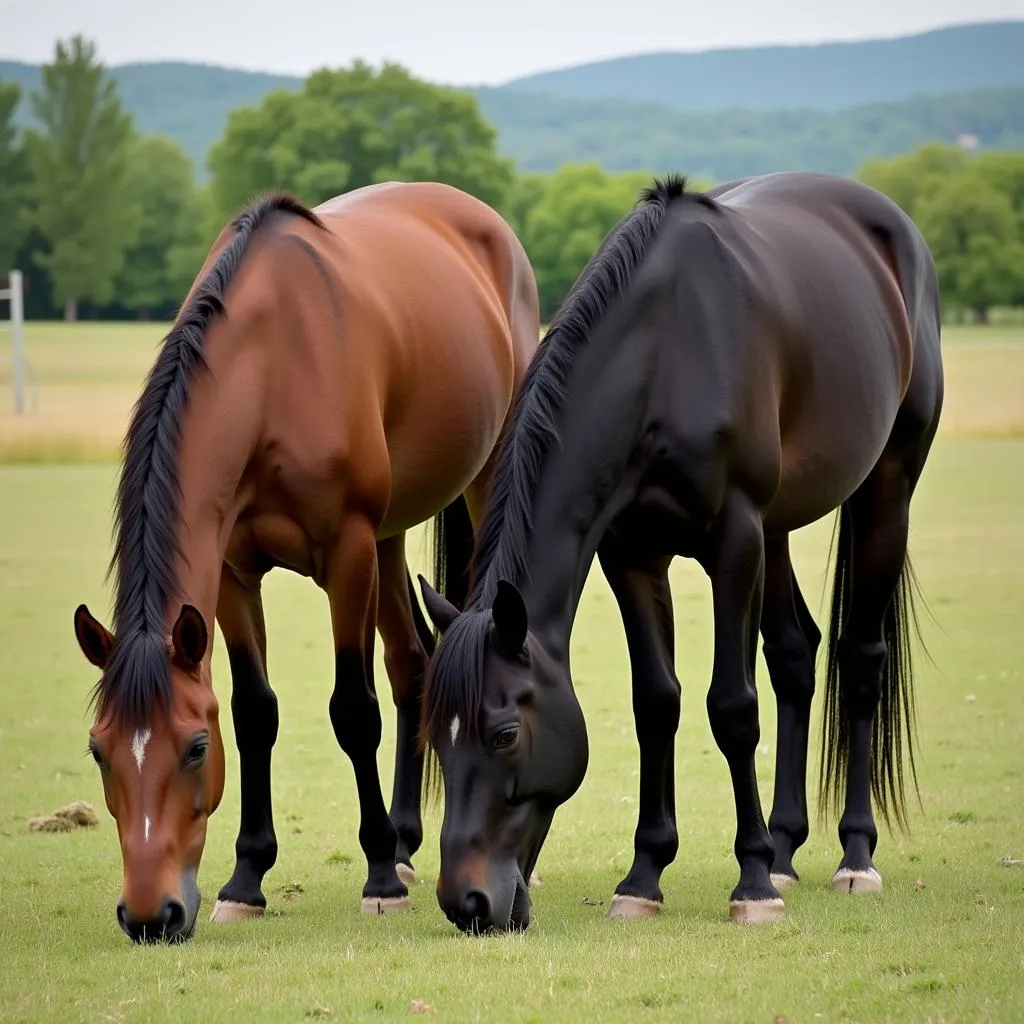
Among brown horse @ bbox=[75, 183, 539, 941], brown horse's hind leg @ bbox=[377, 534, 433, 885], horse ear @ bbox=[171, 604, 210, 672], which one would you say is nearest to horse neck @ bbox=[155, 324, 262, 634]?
brown horse @ bbox=[75, 183, 539, 941]

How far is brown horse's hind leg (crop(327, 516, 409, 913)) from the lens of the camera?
19.7 ft

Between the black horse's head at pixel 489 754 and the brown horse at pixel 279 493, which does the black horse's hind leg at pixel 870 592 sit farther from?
the black horse's head at pixel 489 754

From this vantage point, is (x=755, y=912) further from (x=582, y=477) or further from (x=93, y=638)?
(x=93, y=638)

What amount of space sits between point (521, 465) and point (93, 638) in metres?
1.48

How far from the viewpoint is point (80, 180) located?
8875 cm

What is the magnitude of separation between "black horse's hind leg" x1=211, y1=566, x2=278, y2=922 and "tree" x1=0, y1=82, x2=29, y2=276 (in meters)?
77.1

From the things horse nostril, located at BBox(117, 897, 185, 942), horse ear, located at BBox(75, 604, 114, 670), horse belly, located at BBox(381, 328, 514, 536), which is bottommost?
horse nostril, located at BBox(117, 897, 185, 942)

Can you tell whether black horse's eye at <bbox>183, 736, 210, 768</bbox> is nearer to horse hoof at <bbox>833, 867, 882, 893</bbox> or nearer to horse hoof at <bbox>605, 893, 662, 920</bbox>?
horse hoof at <bbox>605, 893, 662, 920</bbox>

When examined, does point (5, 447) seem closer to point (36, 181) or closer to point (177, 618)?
point (177, 618)

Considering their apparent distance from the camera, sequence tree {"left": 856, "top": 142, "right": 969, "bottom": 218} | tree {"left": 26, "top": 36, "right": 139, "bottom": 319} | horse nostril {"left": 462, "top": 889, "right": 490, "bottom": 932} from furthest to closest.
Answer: tree {"left": 856, "top": 142, "right": 969, "bottom": 218}
tree {"left": 26, "top": 36, "right": 139, "bottom": 319}
horse nostril {"left": 462, "top": 889, "right": 490, "bottom": 932}

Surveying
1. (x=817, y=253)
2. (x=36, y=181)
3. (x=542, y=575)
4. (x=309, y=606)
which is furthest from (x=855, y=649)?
(x=36, y=181)

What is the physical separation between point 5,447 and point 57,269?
5342 centimetres

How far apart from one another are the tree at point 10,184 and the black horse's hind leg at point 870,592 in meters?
76.9

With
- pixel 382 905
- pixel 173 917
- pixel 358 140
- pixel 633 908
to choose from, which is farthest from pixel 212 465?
pixel 358 140
